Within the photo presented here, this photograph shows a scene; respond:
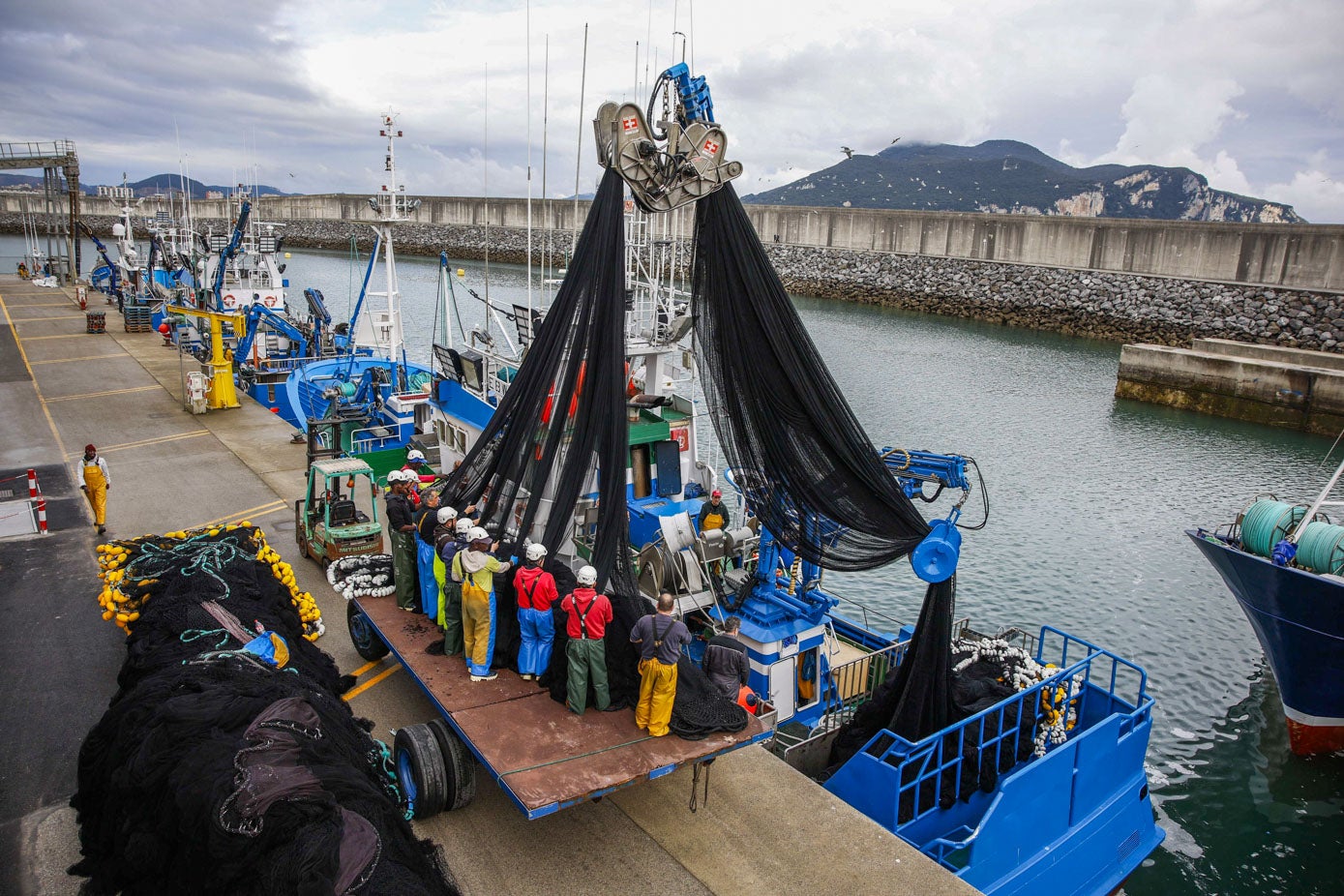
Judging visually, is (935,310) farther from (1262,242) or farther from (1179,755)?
(1179,755)

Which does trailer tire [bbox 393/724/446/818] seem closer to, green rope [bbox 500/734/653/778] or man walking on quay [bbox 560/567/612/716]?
green rope [bbox 500/734/653/778]

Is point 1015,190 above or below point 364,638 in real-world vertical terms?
above

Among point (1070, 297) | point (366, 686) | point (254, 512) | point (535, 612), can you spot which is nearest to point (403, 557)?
point (366, 686)

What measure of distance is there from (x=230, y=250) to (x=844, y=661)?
2562cm

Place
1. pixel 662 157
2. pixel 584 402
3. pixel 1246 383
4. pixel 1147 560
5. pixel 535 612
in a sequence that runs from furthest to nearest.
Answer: pixel 1246 383
pixel 1147 560
pixel 584 402
pixel 662 157
pixel 535 612

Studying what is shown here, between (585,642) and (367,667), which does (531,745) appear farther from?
(367,667)

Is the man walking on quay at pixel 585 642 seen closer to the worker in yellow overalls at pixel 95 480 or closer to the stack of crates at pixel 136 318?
the worker in yellow overalls at pixel 95 480

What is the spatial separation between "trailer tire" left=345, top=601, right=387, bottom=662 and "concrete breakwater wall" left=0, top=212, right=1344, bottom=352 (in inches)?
914

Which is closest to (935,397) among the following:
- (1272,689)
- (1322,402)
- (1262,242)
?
(1322,402)

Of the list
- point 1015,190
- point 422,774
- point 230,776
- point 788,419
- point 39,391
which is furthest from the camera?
point 1015,190

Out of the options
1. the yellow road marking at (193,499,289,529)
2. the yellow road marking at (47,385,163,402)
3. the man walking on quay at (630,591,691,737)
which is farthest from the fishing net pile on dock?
the yellow road marking at (47,385,163,402)

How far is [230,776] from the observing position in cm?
464

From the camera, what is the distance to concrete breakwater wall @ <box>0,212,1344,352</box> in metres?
37.2

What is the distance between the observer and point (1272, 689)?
518 inches
